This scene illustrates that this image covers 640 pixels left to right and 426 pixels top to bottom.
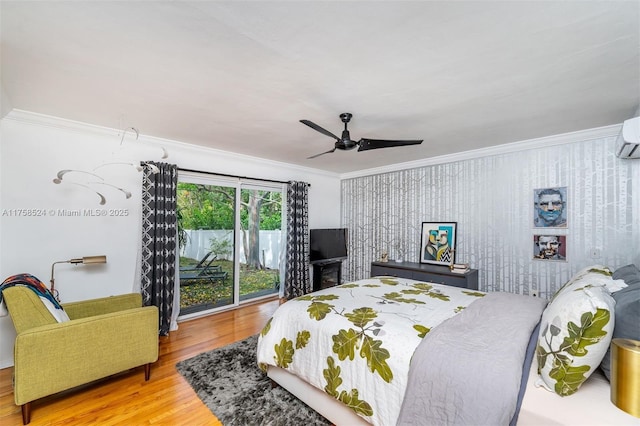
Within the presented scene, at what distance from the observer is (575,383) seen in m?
1.18

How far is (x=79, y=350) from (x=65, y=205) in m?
1.71

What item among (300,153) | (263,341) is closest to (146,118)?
(300,153)

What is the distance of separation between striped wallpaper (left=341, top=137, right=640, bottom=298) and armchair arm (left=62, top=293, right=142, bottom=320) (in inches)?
152

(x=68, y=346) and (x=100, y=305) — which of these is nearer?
(x=68, y=346)

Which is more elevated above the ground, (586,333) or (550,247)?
(550,247)

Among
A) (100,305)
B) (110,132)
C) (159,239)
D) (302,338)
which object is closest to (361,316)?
(302,338)

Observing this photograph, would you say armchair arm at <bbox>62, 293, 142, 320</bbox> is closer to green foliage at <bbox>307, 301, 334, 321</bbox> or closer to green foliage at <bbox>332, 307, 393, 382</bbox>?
green foliage at <bbox>307, 301, 334, 321</bbox>

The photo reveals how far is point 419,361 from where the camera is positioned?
143 centimetres

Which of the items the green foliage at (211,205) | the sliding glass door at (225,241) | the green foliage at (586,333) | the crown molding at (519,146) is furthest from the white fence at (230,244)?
the green foliage at (586,333)

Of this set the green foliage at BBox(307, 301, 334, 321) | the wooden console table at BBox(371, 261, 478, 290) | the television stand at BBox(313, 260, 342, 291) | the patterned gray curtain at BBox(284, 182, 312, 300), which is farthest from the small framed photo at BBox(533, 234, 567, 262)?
the patterned gray curtain at BBox(284, 182, 312, 300)

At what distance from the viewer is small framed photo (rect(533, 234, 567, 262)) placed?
3229 millimetres

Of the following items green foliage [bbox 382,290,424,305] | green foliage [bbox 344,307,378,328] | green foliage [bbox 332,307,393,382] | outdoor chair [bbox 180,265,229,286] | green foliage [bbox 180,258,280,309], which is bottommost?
green foliage [bbox 180,258,280,309]

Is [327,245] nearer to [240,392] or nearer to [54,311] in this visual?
[240,392]

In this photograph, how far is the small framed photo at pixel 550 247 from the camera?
3.23m
